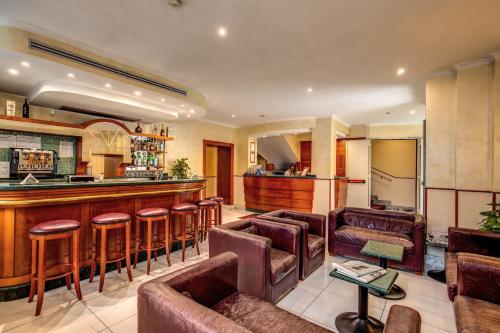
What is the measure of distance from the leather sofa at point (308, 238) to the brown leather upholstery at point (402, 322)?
1588 millimetres

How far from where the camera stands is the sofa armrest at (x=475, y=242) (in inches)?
101

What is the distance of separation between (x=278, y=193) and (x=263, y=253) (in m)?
4.92

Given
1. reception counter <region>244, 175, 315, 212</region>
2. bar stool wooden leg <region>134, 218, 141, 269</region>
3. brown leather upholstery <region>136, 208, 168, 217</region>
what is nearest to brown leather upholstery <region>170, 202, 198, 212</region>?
brown leather upholstery <region>136, 208, 168, 217</region>

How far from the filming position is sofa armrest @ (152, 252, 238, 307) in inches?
56.7

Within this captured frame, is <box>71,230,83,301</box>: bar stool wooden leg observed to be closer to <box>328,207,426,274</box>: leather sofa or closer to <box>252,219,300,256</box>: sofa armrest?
<box>252,219,300,256</box>: sofa armrest

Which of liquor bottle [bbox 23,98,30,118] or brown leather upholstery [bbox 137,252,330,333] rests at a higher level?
liquor bottle [bbox 23,98,30,118]

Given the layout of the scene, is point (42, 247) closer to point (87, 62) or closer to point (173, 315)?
point (173, 315)

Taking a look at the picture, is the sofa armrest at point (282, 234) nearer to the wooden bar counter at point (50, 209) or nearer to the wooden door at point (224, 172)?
the wooden bar counter at point (50, 209)

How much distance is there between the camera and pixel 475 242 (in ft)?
8.64

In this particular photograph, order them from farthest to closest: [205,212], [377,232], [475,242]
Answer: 1. [205,212]
2. [377,232]
3. [475,242]

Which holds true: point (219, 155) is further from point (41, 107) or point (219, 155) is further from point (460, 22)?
point (460, 22)

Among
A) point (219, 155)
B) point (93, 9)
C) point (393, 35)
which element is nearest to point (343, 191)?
point (219, 155)

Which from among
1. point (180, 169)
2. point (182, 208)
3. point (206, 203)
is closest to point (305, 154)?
point (180, 169)

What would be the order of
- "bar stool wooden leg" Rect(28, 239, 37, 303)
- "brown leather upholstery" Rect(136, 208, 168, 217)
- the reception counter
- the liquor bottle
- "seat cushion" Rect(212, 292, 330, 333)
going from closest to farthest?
"seat cushion" Rect(212, 292, 330, 333) < "bar stool wooden leg" Rect(28, 239, 37, 303) < "brown leather upholstery" Rect(136, 208, 168, 217) < the liquor bottle < the reception counter
